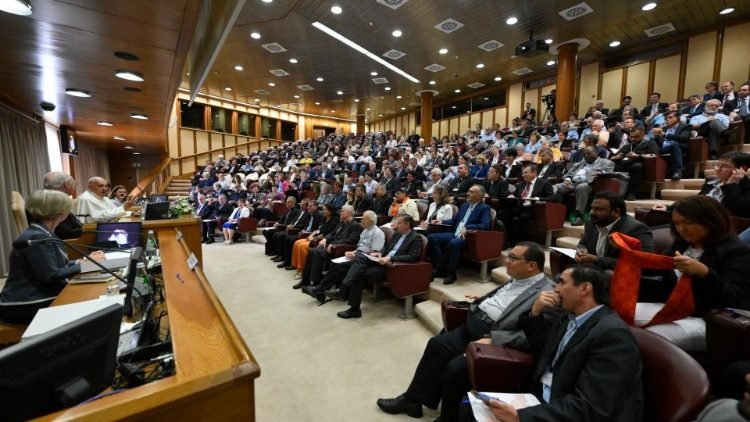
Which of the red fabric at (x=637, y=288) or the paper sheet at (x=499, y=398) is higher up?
the red fabric at (x=637, y=288)

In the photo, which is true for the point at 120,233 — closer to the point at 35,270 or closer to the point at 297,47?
the point at 35,270

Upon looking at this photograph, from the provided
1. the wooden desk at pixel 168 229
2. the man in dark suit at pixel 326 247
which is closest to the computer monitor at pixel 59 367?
the wooden desk at pixel 168 229

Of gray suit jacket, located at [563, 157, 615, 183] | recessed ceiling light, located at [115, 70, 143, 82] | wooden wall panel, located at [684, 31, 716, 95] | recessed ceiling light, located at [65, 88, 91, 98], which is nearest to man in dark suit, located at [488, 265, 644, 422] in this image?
gray suit jacket, located at [563, 157, 615, 183]

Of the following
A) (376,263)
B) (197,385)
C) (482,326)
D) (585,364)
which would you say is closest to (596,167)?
(376,263)

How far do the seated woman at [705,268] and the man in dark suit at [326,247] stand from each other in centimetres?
307

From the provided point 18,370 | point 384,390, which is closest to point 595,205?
point 384,390

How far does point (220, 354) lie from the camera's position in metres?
0.95

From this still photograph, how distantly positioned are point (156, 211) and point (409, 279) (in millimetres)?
2992

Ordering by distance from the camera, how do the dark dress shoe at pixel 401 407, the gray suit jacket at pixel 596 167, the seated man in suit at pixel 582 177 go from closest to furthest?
1. the dark dress shoe at pixel 401 407
2. the seated man in suit at pixel 582 177
3. the gray suit jacket at pixel 596 167

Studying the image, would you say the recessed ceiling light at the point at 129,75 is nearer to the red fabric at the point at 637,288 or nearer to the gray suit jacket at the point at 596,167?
the red fabric at the point at 637,288

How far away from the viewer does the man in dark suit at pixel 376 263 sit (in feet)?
10.8

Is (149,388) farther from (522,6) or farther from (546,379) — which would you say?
(522,6)

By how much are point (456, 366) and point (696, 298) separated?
3.88ft

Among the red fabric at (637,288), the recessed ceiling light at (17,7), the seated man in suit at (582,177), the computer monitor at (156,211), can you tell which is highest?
the recessed ceiling light at (17,7)
